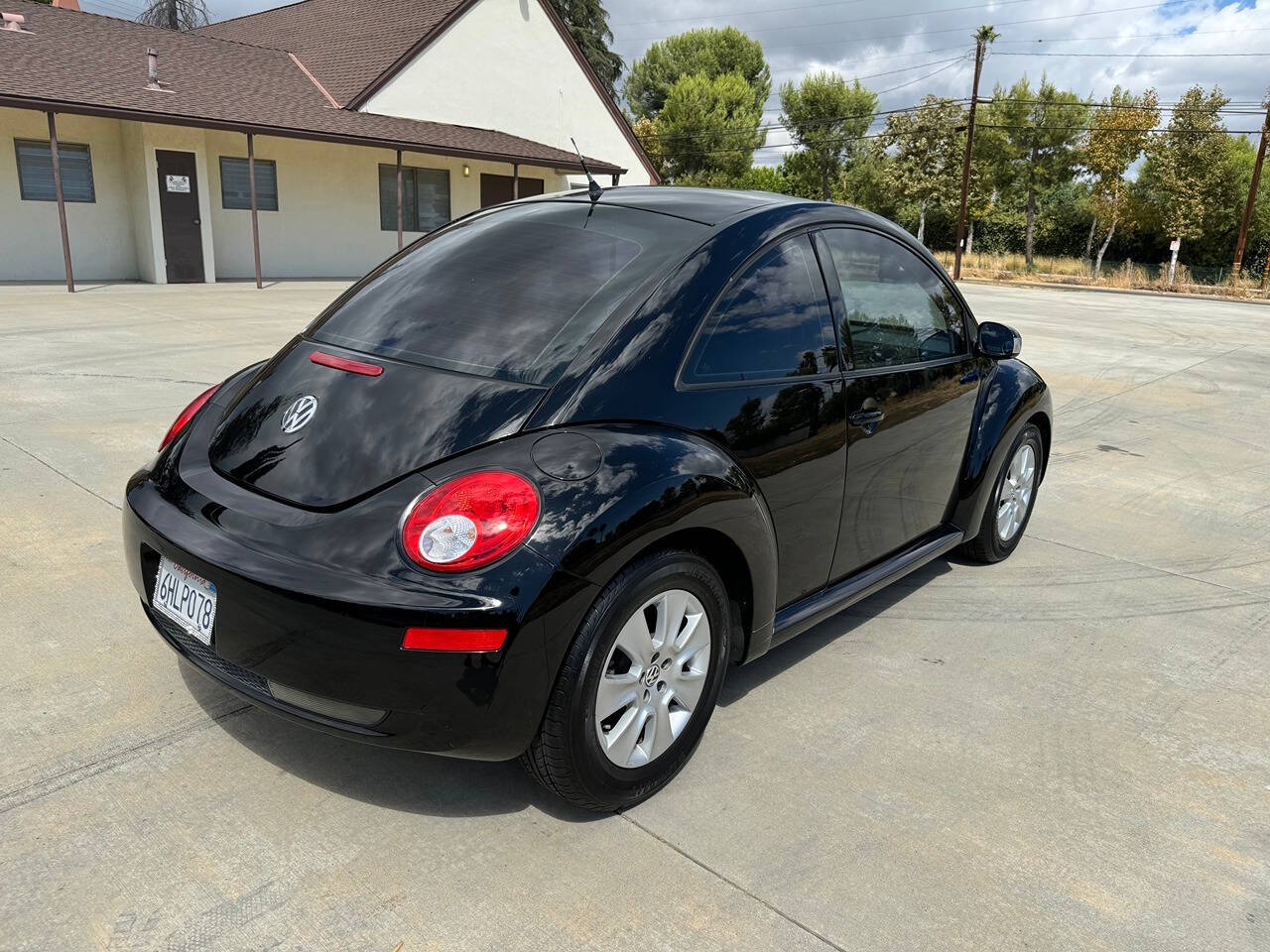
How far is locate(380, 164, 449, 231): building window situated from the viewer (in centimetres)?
2280

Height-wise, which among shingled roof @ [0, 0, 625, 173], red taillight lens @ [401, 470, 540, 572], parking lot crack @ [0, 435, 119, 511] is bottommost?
parking lot crack @ [0, 435, 119, 511]

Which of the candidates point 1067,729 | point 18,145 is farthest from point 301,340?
point 18,145

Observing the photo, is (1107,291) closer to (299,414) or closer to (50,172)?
(50,172)

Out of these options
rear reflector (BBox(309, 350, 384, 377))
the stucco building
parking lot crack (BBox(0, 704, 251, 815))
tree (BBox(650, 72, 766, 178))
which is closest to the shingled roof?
the stucco building

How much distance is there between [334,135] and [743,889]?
64.8 ft

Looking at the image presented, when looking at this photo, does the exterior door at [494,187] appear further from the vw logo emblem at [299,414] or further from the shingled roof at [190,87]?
the vw logo emblem at [299,414]

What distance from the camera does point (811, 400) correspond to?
3078 millimetres

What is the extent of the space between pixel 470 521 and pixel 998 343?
2.81 meters

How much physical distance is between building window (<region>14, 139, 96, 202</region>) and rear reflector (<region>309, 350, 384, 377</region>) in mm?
17260

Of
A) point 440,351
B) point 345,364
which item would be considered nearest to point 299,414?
point 345,364

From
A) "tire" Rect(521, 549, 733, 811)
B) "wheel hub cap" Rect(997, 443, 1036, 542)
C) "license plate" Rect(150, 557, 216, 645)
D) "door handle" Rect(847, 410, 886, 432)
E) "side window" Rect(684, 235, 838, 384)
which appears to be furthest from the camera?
"wheel hub cap" Rect(997, 443, 1036, 542)

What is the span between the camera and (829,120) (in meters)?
56.8

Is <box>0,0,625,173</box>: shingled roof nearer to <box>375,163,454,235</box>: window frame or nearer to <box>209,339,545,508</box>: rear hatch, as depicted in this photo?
<box>375,163,454,235</box>: window frame

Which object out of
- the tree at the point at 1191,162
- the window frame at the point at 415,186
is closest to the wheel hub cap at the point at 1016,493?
the window frame at the point at 415,186
